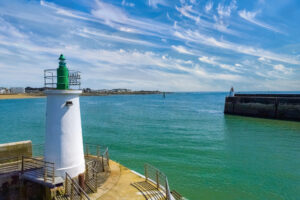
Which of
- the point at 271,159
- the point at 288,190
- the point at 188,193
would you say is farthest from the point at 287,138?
the point at 188,193

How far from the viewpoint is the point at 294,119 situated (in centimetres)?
3641

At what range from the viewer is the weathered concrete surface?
9273 millimetres

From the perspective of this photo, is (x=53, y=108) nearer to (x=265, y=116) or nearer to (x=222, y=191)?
(x=222, y=191)

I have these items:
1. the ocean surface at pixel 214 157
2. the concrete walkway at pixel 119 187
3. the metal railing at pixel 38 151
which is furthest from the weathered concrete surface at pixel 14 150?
the ocean surface at pixel 214 157

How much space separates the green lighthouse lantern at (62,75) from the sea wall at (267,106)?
4346 centimetres

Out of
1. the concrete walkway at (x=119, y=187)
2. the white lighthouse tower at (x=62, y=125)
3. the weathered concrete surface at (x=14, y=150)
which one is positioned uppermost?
the white lighthouse tower at (x=62, y=125)

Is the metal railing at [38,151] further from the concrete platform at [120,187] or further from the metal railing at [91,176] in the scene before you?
the concrete platform at [120,187]

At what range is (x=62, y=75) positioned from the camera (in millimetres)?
7277

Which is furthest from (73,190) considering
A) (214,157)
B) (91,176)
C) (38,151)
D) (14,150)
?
(214,157)

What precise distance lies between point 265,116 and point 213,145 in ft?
89.9

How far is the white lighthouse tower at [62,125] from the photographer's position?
7.03 m

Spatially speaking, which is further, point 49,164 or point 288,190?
point 288,190

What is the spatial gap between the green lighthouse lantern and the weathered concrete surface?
5055 millimetres

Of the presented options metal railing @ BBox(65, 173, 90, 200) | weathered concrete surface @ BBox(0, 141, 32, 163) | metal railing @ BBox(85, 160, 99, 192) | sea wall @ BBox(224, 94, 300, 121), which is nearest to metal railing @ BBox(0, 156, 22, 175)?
weathered concrete surface @ BBox(0, 141, 32, 163)
